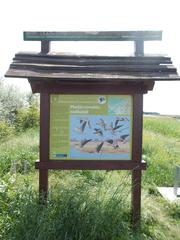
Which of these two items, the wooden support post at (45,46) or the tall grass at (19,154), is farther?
the tall grass at (19,154)

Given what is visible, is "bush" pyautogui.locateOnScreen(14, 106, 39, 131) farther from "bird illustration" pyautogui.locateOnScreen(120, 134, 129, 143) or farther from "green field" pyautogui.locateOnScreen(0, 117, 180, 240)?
"bird illustration" pyautogui.locateOnScreen(120, 134, 129, 143)

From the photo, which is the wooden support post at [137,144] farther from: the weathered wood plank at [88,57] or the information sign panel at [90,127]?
the weathered wood plank at [88,57]

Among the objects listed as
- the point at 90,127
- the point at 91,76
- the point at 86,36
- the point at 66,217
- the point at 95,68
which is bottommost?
the point at 66,217

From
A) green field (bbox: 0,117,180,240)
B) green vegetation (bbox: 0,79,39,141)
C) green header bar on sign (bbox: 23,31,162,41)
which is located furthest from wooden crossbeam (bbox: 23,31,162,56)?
green vegetation (bbox: 0,79,39,141)

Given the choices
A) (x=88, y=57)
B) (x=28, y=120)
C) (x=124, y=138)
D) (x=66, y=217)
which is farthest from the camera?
(x=28, y=120)

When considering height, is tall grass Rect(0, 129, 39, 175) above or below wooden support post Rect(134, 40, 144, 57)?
below

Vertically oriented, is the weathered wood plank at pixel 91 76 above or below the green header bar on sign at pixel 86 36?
below

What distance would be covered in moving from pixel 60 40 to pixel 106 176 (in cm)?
341

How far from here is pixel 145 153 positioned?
12.7 m

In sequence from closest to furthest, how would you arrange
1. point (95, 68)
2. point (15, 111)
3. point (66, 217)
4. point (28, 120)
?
point (66, 217) → point (95, 68) → point (28, 120) → point (15, 111)

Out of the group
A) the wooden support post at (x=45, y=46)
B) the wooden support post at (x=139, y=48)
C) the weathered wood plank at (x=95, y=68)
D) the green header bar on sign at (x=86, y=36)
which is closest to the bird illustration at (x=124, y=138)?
the weathered wood plank at (x=95, y=68)

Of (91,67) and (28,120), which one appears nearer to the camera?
(91,67)

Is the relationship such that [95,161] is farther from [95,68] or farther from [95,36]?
[95,36]

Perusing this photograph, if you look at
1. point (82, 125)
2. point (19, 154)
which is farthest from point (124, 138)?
point (19, 154)
